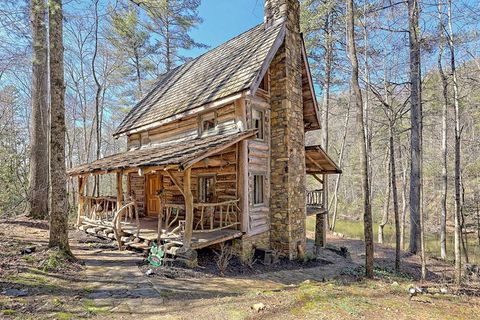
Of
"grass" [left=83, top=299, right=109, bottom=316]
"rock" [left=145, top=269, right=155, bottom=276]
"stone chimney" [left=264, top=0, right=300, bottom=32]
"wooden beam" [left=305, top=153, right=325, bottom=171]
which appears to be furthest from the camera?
"wooden beam" [left=305, top=153, right=325, bottom=171]

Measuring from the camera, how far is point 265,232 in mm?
10062

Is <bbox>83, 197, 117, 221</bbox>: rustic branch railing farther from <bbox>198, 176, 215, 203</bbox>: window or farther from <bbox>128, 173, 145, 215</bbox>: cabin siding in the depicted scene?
<bbox>198, 176, 215, 203</bbox>: window

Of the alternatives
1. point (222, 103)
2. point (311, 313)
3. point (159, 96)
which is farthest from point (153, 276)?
point (159, 96)

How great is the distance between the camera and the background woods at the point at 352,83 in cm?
956

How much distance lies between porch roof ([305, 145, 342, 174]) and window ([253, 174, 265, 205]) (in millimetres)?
3019

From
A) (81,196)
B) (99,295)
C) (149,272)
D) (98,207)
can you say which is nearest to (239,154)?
(149,272)

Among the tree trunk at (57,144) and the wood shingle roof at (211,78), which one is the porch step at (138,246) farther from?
the wood shingle roof at (211,78)

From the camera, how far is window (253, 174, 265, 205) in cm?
997

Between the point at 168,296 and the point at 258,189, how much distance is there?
548 cm

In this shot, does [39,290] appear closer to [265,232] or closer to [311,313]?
[311,313]

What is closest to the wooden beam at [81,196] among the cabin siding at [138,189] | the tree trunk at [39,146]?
the tree trunk at [39,146]

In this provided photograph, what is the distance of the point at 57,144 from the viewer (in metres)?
6.60

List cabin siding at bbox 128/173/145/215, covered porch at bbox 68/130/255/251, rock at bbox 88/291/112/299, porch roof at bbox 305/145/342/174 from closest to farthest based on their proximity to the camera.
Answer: rock at bbox 88/291/112/299 < covered porch at bbox 68/130/255/251 < porch roof at bbox 305/145/342/174 < cabin siding at bbox 128/173/145/215

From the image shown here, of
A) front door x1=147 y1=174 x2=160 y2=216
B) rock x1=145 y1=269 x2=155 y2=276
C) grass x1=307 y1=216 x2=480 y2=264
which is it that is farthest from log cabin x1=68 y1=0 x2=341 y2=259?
grass x1=307 y1=216 x2=480 y2=264
